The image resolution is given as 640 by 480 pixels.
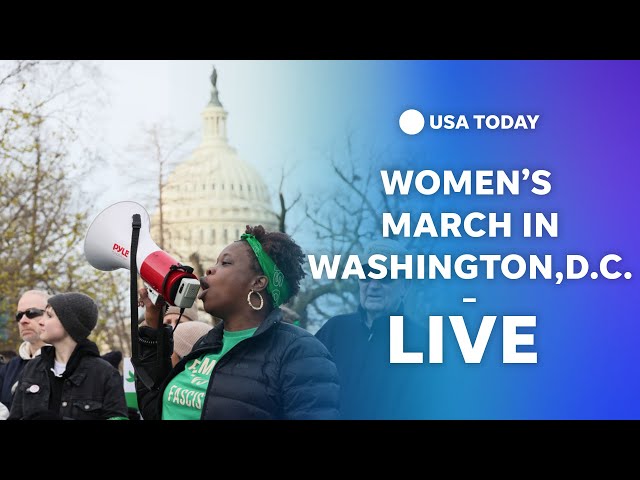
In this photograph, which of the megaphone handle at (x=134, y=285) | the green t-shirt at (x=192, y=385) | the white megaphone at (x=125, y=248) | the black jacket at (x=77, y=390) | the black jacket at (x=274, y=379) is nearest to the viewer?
the black jacket at (x=274, y=379)

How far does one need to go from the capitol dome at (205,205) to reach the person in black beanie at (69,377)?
13.2 meters

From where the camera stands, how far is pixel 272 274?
5.03m

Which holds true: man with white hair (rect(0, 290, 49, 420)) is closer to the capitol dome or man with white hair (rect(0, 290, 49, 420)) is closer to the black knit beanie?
the black knit beanie

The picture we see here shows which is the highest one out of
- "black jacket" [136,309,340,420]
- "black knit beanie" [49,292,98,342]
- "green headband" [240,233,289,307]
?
"green headband" [240,233,289,307]

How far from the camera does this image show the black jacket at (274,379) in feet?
15.2

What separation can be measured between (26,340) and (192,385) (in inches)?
142

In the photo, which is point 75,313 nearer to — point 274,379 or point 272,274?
point 272,274

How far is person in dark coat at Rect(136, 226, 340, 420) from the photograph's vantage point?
4672 millimetres

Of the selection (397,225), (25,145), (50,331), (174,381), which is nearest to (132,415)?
(50,331)

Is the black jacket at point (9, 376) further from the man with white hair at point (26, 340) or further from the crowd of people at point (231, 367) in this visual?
the crowd of people at point (231, 367)

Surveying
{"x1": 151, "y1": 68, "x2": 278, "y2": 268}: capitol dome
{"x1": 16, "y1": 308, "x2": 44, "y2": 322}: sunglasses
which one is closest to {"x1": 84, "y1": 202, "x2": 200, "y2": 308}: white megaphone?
{"x1": 16, "y1": 308, "x2": 44, "y2": 322}: sunglasses

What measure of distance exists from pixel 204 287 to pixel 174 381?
0.42 metres

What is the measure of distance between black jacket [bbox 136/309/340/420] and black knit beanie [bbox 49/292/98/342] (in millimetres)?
1735

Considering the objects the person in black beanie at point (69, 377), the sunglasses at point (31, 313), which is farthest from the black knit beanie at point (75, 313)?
the sunglasses at point (31, 313)
